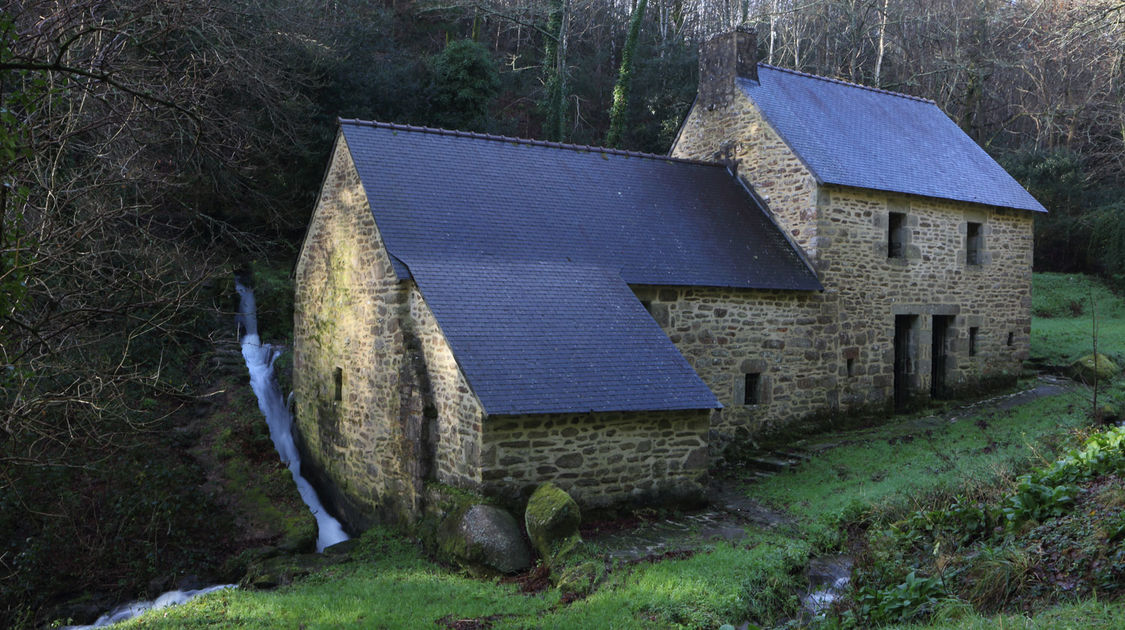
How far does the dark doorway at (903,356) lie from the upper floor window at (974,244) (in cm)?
221

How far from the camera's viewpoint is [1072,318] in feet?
73.1

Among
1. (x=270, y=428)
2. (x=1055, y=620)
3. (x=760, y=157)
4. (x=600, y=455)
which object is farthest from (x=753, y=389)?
(x=270, y=428)

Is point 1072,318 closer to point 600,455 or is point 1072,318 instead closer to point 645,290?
point 645,290

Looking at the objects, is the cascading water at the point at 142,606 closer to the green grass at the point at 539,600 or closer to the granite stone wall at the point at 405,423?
the green grass at the point at 539,600

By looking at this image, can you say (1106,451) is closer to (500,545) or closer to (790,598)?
(790,598)

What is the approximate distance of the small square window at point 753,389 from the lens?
504 inches

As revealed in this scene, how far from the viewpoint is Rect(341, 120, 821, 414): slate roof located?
29.9 ft

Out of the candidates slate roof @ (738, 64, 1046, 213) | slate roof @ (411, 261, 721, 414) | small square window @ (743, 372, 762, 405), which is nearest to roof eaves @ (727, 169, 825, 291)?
slate roof @ (738, 64, 1046, 213)

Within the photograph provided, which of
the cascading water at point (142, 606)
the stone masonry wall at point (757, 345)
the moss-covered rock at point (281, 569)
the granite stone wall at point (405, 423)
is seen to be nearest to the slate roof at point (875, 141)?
Answer: the stone masonry wall at point (757, 345)

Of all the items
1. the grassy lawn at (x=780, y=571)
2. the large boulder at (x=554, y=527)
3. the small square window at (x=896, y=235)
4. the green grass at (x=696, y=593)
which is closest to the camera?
the grassy lawn at (x=780, y=571)

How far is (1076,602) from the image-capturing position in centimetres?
481

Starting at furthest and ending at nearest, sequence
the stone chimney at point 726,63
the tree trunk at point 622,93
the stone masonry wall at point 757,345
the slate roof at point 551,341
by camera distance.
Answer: the tree trunk at point 622,93, the stone chimney at point 726,63, the stone masonry wall at point 757,345, the slate roof at point 551,341

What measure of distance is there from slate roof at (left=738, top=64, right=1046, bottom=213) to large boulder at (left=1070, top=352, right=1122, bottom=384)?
350 cm

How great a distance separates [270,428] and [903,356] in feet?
39.7
